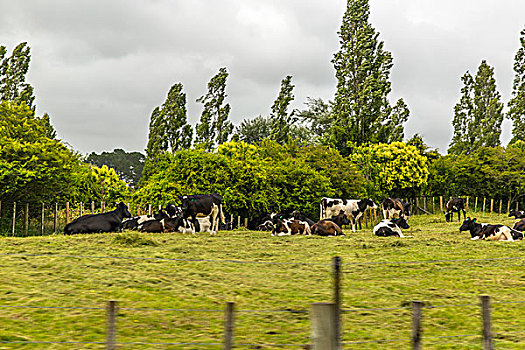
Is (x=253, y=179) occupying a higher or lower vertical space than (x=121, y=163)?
lower

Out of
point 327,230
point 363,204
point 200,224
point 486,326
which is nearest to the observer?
point 486,326

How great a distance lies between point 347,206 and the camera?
85.5ft

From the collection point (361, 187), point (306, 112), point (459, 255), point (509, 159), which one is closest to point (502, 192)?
point (509, 159)

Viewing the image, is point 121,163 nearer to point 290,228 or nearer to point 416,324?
point 290,228

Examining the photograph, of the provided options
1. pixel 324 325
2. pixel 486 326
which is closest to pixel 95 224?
pixel 486 326

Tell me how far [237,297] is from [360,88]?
39.2 metres

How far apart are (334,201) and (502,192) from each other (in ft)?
77.6

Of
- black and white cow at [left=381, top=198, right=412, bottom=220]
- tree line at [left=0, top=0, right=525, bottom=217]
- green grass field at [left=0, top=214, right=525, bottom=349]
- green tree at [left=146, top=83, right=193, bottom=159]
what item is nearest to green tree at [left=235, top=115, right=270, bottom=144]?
tree line at [left=0, top=0, right=525, bottom=217]

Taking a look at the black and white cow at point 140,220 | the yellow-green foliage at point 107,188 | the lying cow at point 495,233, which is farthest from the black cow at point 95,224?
the yellow-green foliage at point 107,188

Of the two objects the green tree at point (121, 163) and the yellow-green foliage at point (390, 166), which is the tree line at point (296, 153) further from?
Result: the green tree at point (121, 163)

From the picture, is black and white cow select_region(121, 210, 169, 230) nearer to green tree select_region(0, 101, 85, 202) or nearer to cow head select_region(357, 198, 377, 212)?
green tree select_region(0, 101, 85, 202)

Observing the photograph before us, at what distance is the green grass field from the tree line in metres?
12.3

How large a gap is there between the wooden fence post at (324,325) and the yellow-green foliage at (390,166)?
34.2 metres

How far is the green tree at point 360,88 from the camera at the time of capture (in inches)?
1687
